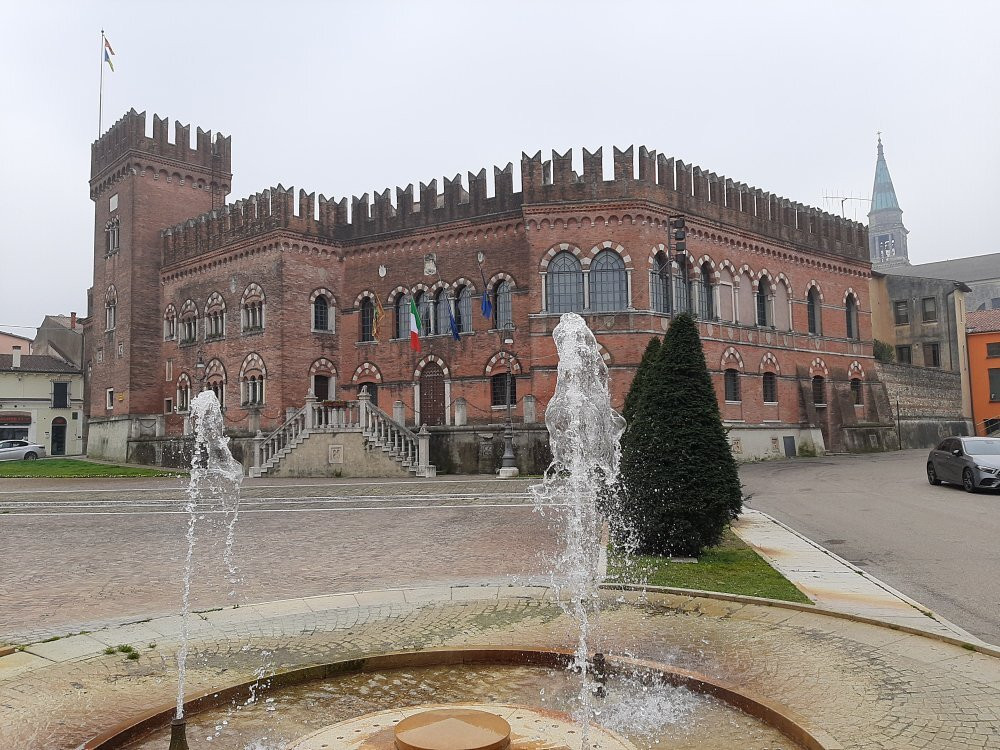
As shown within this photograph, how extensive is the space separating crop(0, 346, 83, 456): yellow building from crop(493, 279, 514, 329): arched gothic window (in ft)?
135

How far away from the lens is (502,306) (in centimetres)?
3064

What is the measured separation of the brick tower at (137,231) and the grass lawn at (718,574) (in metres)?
35.5

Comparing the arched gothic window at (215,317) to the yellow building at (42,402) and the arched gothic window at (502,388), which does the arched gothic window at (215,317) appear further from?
the yellow building at (42,402)

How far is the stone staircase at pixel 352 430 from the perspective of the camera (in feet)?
88.2

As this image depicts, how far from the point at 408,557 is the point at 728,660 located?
6.05 m

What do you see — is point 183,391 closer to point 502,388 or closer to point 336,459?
point 336,459

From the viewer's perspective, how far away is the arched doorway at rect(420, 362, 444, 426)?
1233 inches

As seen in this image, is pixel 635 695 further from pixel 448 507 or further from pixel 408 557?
pixel 448 507

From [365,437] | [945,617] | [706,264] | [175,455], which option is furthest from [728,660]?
[175,455]

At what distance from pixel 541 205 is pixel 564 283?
10.1ft

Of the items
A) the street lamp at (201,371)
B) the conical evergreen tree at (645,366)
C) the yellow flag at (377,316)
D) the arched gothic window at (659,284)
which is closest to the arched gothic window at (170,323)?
the street lamp at (201,371)

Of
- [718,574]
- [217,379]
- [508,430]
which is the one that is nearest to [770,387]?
[508,430]

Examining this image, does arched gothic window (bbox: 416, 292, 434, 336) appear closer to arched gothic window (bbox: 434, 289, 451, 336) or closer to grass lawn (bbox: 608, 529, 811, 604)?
arched gothic window (bbox: 434, 289, 451, 336)

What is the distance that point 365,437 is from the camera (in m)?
27.8
